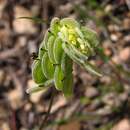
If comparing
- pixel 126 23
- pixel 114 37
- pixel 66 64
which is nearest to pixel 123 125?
pixel 114 37

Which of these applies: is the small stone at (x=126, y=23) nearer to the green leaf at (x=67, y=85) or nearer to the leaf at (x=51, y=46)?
the green leaf at (x=67, y=85)

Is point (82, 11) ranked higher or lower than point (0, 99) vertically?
higher

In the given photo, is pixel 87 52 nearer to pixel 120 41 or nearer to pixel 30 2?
pixel 120 41

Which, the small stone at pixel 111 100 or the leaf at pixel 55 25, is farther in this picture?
the small stone at pixel 111 100

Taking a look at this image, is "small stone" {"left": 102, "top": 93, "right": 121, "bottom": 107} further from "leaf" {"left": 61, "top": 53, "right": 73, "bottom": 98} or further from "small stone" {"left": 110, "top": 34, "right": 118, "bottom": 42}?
"leaf" {"left": 61, "top": 53, "right": 73, "bottom": 98}

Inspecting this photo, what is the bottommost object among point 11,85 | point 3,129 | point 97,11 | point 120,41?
point 3,129

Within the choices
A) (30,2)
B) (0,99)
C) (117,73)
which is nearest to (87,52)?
(117,73)

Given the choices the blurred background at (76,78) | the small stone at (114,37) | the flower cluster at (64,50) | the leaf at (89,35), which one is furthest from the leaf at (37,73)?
the small stone at (114,37)
